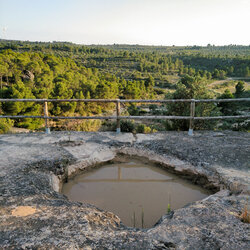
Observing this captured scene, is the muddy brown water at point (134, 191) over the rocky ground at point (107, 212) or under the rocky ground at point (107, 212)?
under

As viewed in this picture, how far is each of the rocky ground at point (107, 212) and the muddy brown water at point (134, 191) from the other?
21 cm

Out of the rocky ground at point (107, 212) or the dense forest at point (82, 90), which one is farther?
the dense forest at point (82, 90)

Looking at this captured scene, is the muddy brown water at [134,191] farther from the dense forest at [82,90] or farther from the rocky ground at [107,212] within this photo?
the dense forest at [82,90]

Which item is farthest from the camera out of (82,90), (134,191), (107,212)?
(82,90)

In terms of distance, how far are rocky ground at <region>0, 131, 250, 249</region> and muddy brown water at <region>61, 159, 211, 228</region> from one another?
0.69 ft

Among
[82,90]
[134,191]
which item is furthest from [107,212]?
[82,90]

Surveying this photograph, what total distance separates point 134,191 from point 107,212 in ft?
3.16

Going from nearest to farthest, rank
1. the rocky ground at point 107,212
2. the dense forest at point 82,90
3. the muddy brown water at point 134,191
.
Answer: the rocky ground at point 107,212 < the muddy brown water at point 134,191 < the dense forest at point 82,90

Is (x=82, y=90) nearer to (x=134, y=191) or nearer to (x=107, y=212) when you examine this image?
(x=134, y=191)

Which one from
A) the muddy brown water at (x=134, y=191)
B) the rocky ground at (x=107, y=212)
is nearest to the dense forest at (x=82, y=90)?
the rocky ground at (x=107, y=212)

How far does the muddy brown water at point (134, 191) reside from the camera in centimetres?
327

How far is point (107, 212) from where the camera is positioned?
2916 millimetres

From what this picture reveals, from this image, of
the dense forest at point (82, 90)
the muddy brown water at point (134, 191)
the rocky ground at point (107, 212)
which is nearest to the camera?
the rocky ground at point (107, 212)

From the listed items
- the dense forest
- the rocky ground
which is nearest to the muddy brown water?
the rocky ground
